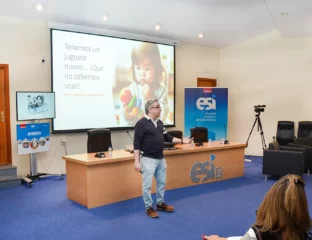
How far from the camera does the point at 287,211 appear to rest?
1.37 m

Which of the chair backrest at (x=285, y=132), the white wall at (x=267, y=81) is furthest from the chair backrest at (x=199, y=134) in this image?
the white wall at (x=267, y=81)

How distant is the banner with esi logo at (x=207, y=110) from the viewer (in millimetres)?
7770

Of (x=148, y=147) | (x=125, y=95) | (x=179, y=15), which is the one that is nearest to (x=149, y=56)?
(x=125, y=95)

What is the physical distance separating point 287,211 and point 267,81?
7.52 meters

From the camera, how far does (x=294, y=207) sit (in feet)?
4.47

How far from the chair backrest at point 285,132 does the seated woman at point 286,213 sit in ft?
A: 21.8

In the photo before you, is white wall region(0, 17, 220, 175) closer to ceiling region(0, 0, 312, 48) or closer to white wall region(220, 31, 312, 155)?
ceiling region(0, 0, 312, 48)

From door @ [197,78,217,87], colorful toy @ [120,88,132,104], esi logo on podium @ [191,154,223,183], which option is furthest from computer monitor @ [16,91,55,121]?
door @ [197,78,217,87]

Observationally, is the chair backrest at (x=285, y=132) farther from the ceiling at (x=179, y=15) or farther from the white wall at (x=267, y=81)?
the ceiling at (x=179, y=15)

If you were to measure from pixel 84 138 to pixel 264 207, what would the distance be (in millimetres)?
5339

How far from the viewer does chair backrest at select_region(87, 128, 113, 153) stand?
→ 194 inches

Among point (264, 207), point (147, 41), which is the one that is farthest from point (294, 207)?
point (147, 41)

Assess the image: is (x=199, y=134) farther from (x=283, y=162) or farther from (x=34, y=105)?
(x=34, y=105)

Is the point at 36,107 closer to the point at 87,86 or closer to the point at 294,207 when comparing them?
the point at 87,86
